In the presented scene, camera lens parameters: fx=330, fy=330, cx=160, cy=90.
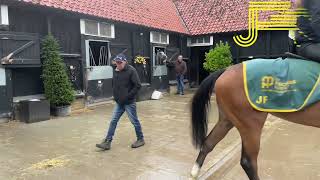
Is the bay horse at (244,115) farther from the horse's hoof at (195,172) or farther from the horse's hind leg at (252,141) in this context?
the horse's hoof at (195,172)

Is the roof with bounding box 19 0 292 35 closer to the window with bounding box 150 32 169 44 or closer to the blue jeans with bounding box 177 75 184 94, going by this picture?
the window with bounding box 150 32 169 44

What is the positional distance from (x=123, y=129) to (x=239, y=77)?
4.05m

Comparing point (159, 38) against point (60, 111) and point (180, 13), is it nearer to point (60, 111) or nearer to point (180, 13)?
point (180, 13)

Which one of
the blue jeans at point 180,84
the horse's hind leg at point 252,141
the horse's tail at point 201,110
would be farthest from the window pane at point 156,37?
the horse's hind leg at point 252,141

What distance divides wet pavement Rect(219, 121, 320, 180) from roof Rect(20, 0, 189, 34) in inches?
258

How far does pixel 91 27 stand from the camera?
10.8 m

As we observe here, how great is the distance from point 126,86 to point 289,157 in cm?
289

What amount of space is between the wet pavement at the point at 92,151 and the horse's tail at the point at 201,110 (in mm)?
561

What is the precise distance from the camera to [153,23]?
14.3m

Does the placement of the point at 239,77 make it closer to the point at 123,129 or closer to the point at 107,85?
the point at 123,129

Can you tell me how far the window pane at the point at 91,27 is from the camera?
10628 millimetres

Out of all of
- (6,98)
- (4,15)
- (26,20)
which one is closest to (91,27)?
(26,20)

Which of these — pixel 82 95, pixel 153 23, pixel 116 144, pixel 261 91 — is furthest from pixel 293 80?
pixel 153 23

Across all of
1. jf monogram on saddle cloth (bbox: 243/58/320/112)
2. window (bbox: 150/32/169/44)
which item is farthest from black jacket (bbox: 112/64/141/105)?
window (bbox: 150/32/169/44)
